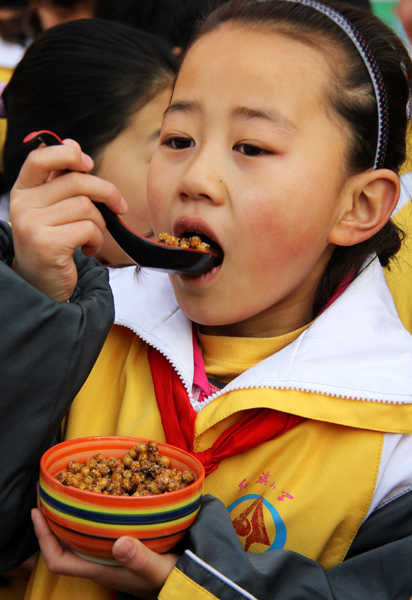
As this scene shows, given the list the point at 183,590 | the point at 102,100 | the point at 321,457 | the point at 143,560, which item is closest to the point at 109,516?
the point at 143,560

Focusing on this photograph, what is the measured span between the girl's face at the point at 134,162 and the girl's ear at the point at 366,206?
0.82 meters

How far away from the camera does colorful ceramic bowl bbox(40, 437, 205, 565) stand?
81 cm

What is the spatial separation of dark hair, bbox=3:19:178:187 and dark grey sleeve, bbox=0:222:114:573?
1.00 m

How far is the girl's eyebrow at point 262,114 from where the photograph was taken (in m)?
1.13

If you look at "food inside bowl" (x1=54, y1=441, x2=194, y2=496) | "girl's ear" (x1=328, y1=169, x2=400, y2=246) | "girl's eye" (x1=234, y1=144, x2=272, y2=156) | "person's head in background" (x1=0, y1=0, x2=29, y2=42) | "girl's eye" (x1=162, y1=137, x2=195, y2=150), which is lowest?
"person's head in background" (x1=0, y1=0, x2=29, y2=42)

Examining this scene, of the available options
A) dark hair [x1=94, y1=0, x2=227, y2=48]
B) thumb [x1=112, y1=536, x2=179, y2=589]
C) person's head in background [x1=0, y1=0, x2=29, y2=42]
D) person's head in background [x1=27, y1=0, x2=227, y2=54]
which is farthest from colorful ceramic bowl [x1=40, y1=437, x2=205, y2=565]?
person's head in background [x1=0, y1=0, x2=29, y2=42]

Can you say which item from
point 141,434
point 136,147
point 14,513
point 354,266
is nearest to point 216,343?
point 141,434

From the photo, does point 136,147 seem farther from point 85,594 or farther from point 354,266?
point 85,594

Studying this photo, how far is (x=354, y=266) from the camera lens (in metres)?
1.37

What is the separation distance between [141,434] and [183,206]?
47 centimetres

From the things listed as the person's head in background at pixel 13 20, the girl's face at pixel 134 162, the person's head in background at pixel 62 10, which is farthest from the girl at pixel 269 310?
the person's head in background at pixel 13 20

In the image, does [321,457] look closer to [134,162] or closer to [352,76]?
[352,76]

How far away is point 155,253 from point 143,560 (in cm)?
55

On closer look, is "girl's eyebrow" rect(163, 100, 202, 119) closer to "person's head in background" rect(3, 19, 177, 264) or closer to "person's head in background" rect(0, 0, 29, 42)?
"person's head in background" rect(3, 19, 177, 264)
